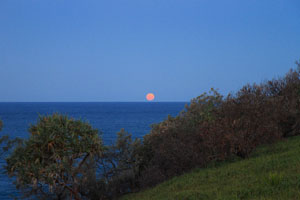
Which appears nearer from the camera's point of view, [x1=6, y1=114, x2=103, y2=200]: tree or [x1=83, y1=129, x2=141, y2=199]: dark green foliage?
[x1=6, y1=114, x2=103, y2=200]: tree

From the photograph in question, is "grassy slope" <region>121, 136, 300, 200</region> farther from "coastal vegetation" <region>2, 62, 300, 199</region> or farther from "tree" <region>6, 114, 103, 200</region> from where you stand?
"tree" <region>6, 114, 103, 200</region>

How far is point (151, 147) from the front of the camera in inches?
878

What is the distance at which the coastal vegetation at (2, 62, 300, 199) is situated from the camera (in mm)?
14875

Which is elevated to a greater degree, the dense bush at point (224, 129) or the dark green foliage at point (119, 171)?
the dense bush at point (224, 129)

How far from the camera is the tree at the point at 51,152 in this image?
47.4 ft

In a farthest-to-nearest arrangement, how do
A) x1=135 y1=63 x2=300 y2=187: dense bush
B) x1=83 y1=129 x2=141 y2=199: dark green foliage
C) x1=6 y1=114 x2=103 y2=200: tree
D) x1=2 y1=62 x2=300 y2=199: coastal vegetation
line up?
x1=83 y1=129 x2=141 y2=199: dark green foliage < x1=135 y1=63 x2=300 y2=187: dense bush < x1=2 y1=62 x2=300 y2=199: coastal vegetation < x1=6 y1=114 x2=103 y2=200: tree

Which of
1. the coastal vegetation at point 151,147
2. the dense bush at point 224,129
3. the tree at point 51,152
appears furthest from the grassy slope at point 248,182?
the tree at point 51,152

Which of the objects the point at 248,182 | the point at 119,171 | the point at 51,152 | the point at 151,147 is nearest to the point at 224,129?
the point at 248,182

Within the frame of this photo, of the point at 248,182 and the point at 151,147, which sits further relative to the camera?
the point at 151,147

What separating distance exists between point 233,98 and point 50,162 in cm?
1348

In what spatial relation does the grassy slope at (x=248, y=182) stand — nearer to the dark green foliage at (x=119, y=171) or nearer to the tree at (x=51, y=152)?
the tree at (x=51, y=152)

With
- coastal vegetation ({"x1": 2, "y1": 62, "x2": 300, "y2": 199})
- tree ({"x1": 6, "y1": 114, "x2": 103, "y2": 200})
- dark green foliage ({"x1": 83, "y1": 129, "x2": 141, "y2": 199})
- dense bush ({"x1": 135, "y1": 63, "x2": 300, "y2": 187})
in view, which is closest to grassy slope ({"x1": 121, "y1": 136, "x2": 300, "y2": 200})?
coastal vegetation ({"x1": 2, "y1": 62, "x2": 300, "y2": 199})

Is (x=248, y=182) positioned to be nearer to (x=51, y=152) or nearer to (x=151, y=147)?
(x=51, y=152)

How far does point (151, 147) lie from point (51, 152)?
8.93m
